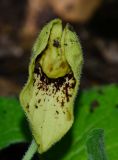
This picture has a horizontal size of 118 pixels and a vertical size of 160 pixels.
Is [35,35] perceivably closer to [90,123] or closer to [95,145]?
[90,123]

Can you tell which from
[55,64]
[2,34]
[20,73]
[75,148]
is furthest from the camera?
[2,34]

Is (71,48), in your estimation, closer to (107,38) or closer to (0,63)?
(0,63)

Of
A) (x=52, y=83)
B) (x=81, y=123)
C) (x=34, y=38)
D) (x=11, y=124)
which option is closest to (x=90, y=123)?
(x=81, y=123)

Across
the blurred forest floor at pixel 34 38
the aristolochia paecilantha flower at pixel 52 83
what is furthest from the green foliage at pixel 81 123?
the blurred forest floor at pixel 34 38

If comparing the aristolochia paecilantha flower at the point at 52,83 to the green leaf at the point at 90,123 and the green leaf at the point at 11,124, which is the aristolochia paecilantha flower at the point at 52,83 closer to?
the green leaf at the point at 90,123

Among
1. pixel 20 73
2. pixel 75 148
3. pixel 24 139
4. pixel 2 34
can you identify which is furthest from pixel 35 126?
pixel 2 34

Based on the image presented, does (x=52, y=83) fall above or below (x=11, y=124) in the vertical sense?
above

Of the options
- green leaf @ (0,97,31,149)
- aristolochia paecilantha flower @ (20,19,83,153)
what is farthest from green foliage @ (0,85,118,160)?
aristolochia paecilantha flower @ (20,19,83,153)
